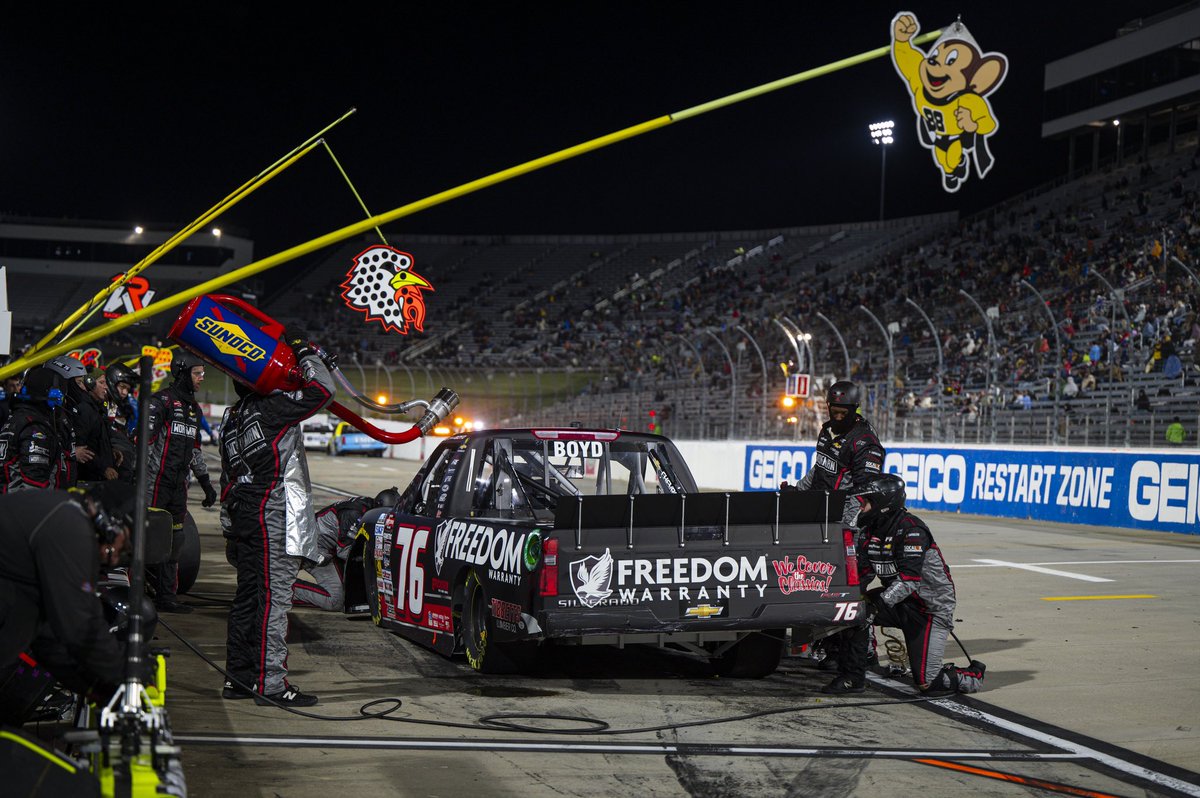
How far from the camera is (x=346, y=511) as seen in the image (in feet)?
32.6

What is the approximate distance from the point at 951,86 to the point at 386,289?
15.8 ft

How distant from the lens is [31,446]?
30.4 feet

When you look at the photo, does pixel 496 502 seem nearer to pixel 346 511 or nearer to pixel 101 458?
pixel 346 511

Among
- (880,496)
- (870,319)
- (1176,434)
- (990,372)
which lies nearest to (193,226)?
(880,496)

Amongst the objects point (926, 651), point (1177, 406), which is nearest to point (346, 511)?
point (926, 651)

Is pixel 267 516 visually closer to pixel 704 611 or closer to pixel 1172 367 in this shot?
pixel 704 611

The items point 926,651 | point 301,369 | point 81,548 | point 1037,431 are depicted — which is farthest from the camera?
point 1037,431

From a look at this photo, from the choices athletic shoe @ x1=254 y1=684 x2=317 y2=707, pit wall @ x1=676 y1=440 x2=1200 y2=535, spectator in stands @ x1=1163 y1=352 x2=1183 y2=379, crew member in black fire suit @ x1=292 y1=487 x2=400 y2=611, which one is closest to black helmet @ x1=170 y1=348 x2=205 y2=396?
crew member in black fire suit @ x1=292 y1=487 x2=400 y2=611

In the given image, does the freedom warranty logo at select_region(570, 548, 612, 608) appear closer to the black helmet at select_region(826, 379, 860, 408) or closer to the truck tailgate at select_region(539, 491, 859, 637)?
the truck tailgate at select_region(539, 491, 859, 637)

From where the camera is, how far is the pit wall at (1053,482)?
69.9 feet

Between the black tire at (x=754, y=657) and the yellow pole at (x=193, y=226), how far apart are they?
4.05 metres

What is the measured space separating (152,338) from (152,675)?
8393 cm

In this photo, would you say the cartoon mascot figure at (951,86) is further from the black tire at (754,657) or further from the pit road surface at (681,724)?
the pit road surface at (681,724)

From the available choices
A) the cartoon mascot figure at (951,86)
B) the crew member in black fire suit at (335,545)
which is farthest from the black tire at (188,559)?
the cartoon mascot figure at (951,86)
